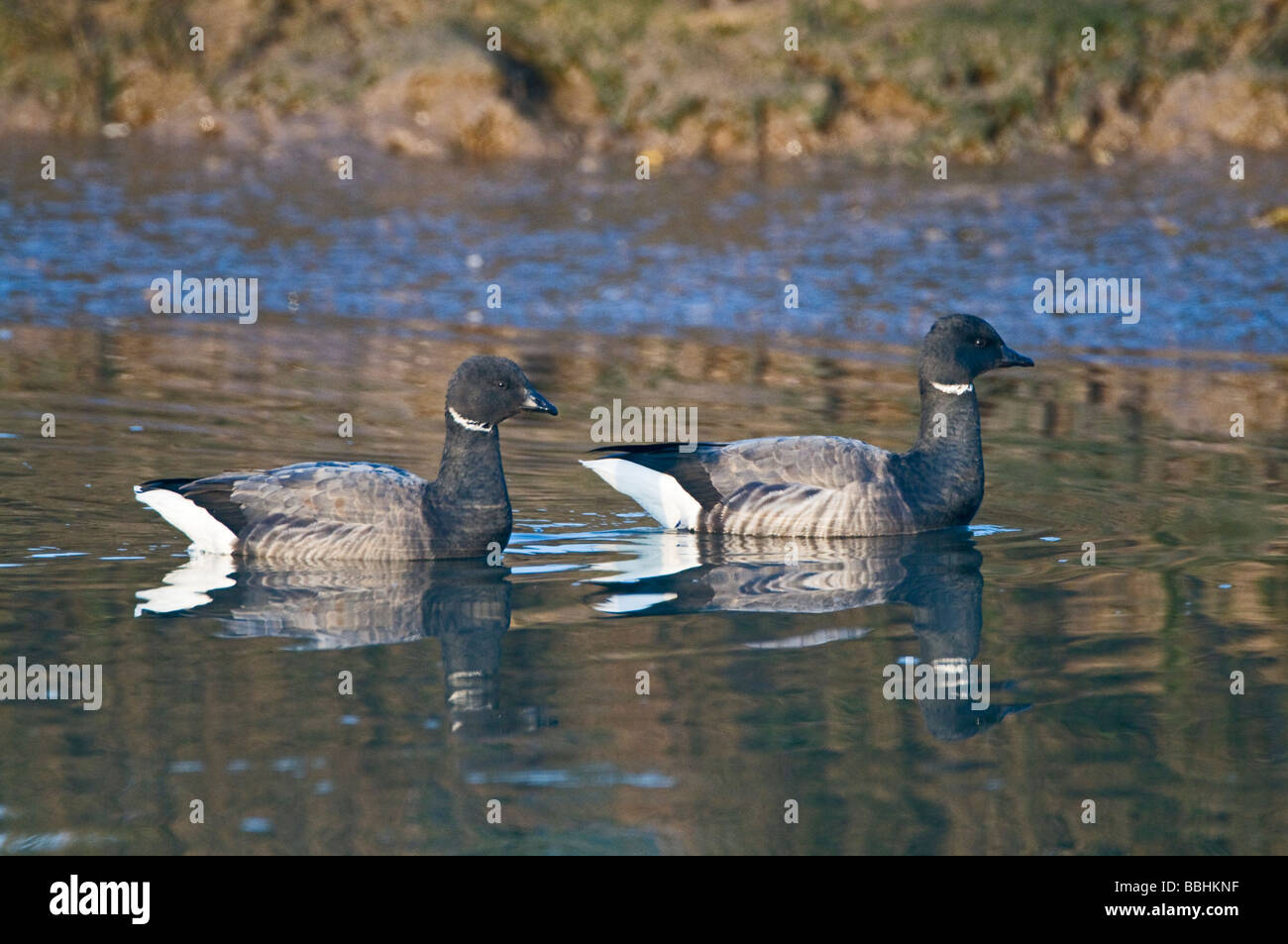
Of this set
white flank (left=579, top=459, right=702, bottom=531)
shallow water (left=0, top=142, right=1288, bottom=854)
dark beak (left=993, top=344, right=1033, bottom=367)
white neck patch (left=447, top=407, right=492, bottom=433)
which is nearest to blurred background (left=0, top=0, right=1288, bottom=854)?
shallow water (left=0, top=142, right=1288, bottom=854)

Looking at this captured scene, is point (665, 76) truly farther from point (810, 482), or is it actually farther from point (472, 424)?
point (472, 424)

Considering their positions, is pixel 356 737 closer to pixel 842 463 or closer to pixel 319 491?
pixel 319 491

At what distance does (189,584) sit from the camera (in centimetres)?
895

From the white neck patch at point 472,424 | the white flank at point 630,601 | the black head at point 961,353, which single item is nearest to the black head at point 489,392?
the white neck patch at point 472,424

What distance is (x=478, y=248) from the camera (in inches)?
786

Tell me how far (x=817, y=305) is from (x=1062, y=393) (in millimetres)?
3880

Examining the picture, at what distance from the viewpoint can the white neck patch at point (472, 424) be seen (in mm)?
9703

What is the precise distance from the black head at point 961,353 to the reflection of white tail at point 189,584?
426 cm

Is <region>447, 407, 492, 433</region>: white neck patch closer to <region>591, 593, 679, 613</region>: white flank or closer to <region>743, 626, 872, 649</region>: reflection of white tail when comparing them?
<region>591, 593, 679, 613</region>: white flank

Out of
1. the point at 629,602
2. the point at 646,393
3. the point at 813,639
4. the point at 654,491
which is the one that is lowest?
the point at 813,639

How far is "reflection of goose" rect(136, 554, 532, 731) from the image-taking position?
25.5 feet

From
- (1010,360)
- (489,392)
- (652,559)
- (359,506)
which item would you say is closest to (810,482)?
(652,559)

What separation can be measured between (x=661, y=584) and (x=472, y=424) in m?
1.40

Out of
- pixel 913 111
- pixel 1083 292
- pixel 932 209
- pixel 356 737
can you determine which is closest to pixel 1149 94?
pixel 913 111
